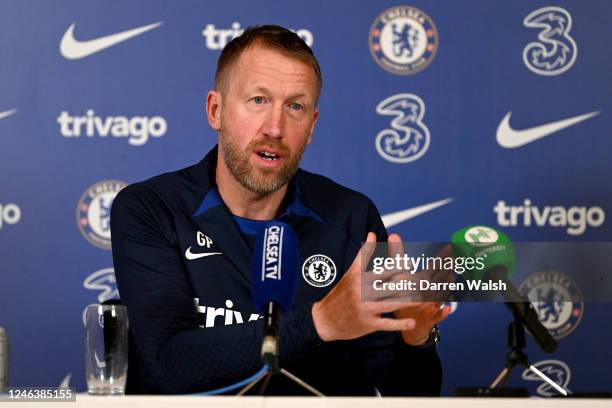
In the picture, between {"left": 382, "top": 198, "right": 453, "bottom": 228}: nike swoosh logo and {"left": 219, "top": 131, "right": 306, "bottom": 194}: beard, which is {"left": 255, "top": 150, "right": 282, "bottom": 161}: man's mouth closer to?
{"left": 219, "top": 131, "right": 306, "bottom": 194}: beard

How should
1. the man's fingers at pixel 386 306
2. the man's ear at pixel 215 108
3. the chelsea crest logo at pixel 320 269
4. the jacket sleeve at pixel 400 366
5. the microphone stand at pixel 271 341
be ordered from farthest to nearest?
the man's ear at pixel 215 108 < the chelsea crest logo at pixel 320 269 < the jacket sleeve at pixel 400 366 < the man's fingers at pixel 386 306 < the microphone stand at pixel 271 341

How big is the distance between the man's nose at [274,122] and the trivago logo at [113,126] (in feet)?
3.09

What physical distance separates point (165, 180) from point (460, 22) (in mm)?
1441

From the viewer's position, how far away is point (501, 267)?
1.94 m

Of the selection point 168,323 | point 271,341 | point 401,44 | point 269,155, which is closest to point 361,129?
point 401,44

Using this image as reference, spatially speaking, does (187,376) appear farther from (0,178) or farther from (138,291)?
(0,178)

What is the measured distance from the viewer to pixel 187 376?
2.18 metres

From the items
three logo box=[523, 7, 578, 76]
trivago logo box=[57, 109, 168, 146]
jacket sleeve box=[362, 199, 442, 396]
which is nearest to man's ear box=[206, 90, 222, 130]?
trivago logo box=[57, 109, 168, 146]

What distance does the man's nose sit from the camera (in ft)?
8.43

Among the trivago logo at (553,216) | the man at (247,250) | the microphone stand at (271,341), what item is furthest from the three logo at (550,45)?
the microphone stand at (271,341)

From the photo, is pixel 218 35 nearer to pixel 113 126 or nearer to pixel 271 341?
pixel 113 126

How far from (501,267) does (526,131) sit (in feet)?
5.29

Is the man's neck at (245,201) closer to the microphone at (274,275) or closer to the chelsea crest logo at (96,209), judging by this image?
the microphone at (274,275)

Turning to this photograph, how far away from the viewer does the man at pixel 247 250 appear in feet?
7.06
